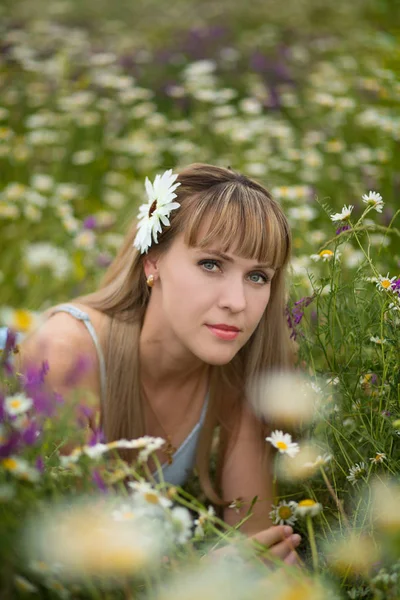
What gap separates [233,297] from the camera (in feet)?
5.44

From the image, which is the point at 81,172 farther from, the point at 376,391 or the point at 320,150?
the point at 376,391

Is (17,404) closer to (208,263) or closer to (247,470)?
(208,263)

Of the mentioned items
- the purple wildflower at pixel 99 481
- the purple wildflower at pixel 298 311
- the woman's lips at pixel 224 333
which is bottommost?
the woman's lips at pixel 224 333

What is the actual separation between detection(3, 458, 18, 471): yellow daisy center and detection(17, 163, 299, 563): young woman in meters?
0.60

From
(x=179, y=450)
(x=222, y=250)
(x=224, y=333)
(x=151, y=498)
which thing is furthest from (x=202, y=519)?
(x=179, y=450)

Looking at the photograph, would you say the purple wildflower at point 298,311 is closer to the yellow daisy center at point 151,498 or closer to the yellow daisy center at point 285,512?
the yellow daisy center at point 285,512

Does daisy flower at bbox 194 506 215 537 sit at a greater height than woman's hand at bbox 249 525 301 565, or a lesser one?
greater

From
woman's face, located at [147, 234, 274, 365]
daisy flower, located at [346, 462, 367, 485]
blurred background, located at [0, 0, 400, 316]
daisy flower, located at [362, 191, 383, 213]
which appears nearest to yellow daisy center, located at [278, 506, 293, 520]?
daisy flower, located at [346, 462, 367, 485]

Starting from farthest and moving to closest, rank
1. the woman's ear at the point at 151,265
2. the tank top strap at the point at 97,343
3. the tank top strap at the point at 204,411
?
1. the tank top strap at the point at 204,411
2. the tank top strap at the point at 97,343
3. the woman's ear at the point at 151,265

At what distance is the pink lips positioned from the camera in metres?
1.68

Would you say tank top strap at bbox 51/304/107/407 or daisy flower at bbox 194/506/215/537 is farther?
tank top strap at bbox 51/304/107/407

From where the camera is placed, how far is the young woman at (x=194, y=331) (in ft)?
5.60

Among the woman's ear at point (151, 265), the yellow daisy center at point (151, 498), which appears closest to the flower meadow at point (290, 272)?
the yellow daisy center at point (151, 498)

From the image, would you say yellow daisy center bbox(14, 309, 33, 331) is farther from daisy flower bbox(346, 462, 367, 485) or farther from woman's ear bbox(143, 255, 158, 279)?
daisy flower bbox(346, 462, 367, 485)
